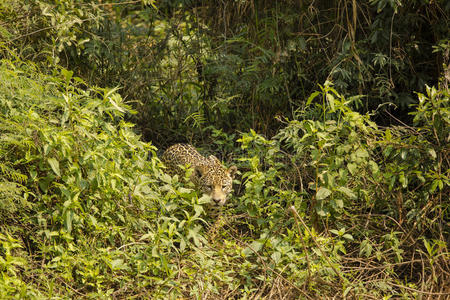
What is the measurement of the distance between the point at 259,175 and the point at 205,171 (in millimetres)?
863

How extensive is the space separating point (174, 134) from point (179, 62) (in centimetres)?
90

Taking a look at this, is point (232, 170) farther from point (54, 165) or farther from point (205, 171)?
point (54, 165)

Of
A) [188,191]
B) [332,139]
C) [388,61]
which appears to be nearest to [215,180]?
[188,191]

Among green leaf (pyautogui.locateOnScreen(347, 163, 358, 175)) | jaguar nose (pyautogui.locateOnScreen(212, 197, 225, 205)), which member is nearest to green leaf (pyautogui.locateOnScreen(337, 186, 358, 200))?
green leaf (pyautogui.locateOnScreen(347, 163, 358, 175))

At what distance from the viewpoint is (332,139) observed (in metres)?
5.05

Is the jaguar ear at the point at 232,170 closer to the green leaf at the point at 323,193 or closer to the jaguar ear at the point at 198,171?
the jaguar ear at the point at 198,171

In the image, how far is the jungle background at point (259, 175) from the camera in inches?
179

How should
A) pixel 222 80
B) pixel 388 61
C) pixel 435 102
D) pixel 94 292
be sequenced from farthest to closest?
pixel 222 80, pixel 388 61, pixel 435 102, pixel 94 292

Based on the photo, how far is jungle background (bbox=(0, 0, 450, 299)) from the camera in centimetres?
455

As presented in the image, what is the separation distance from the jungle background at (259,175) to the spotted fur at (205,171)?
0.61 feet

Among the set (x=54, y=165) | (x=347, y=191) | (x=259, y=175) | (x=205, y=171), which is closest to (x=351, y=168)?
(x=347, y=191)

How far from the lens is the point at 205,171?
6055 millimetres

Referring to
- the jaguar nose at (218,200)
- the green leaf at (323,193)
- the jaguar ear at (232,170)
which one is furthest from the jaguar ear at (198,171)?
the green leaf at (323,193)

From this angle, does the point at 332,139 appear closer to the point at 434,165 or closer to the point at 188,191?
the point at 434,165
